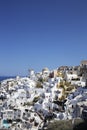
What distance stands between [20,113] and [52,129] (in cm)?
952

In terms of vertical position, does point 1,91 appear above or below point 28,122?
above

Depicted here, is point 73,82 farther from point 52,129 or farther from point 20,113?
point 52,129

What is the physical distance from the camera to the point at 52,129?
1936cm

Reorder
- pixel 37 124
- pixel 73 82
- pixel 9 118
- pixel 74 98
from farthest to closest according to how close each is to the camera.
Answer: pixel 73 82, pixel 74 98, pixel 9 118, pixel 37 124

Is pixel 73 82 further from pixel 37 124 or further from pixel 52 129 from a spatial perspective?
pixel 52 129

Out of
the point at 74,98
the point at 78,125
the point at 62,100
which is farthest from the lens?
the point at 62,100

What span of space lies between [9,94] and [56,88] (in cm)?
606

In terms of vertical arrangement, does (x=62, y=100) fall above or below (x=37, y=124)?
above

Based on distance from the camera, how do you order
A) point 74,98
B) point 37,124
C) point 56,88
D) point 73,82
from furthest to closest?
1. point 73,82
2. point 56,88
3. point 74,98
4. point 37,124

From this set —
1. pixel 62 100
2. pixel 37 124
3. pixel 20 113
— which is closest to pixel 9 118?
pixel 20 113

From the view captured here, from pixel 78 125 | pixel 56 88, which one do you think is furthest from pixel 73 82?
pixel 78 125

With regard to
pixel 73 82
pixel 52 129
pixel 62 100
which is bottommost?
pixel 52 129

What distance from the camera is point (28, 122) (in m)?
26.4

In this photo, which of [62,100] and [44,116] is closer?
[44,116]
